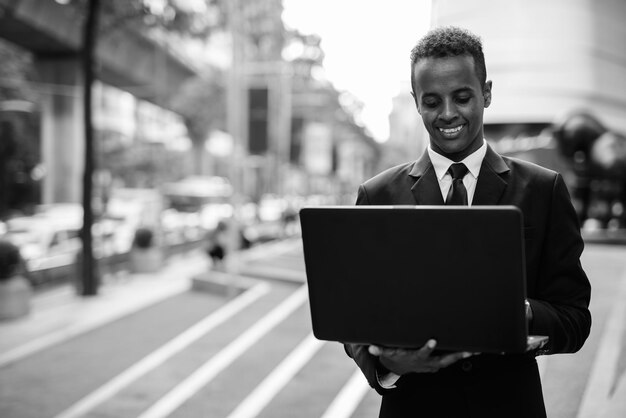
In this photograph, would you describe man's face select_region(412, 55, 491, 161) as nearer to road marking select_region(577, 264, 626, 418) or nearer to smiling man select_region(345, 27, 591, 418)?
smiling man select_region(345, 27, 591, 418)

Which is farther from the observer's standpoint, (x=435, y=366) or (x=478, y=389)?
(x=478, y=389)

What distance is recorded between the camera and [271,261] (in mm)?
16906

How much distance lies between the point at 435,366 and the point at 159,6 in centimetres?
1277

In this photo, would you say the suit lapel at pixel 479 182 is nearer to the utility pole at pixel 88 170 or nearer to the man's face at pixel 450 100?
the man's face at pixel 450 100

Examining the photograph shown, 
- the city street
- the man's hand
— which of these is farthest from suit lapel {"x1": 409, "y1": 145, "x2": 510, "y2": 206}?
the city street

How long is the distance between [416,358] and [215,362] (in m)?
6.18

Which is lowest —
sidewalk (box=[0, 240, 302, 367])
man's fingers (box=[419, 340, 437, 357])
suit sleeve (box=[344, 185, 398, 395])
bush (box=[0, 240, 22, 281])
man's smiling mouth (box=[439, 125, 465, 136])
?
sidewalk (box=[0, 240, 302, 367])

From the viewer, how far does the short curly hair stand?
174cm

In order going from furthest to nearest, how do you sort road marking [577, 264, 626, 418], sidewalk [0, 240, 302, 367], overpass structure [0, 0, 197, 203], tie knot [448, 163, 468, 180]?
overpass structure [0, 0, 197, 203] → sidewalk [0, 240, 302, 367] → road marking [577, 264, 626, 418] → tie knot [448, 163, 468, 180]

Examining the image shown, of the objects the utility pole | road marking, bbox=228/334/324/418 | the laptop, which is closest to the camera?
the laptop

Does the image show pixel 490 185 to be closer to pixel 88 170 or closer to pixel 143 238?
pixel 88 170

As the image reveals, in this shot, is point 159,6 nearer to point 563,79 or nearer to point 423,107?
point 423,107

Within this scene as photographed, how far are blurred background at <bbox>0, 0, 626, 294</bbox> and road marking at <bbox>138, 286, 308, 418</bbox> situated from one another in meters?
3.10

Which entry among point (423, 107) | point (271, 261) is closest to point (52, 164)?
point (271, 261)
